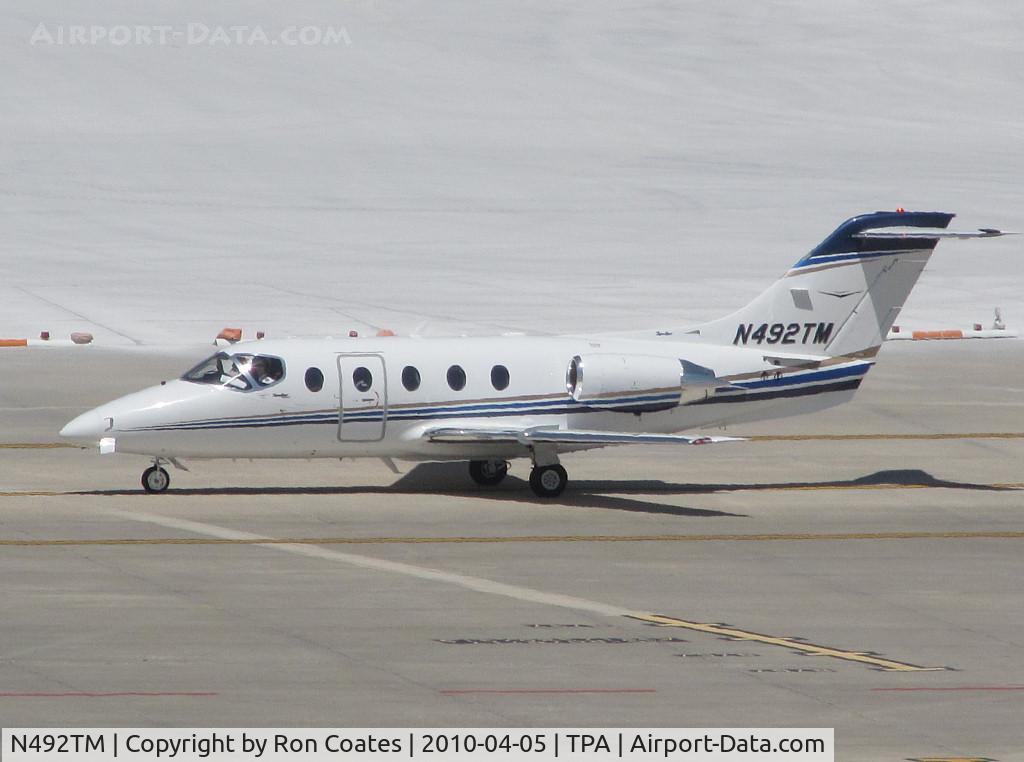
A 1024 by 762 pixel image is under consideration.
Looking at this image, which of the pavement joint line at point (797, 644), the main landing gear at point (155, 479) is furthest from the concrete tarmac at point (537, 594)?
the main landing gear at point (155, 479)

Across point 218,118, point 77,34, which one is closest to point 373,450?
point 218,118

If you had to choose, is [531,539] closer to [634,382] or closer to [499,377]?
[499,377]

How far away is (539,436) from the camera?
2823 centimetres

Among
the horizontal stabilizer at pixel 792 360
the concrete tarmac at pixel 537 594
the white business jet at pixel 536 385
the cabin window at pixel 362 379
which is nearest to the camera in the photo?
the concrete tarmac at pixel 537 594

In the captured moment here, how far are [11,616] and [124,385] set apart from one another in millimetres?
23489

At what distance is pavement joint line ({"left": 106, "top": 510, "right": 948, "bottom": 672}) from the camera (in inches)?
758

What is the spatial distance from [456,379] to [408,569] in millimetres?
6395

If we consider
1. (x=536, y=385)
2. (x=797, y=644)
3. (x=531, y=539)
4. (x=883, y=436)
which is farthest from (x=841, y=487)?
(x=797, y=644)

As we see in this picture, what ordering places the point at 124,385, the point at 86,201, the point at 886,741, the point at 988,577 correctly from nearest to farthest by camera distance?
the point at 886,741, the point at 988,577, the point at 124,385, the point at 86,201

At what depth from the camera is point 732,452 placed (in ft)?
115

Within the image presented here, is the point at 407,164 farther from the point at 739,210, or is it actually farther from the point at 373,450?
the point at 373,450

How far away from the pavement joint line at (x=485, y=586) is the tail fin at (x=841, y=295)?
9.24m

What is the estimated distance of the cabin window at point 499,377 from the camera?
29484 mm

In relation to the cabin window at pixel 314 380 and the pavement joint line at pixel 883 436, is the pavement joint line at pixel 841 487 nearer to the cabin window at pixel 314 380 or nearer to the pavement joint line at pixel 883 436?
the cabin window at pixel 314 380
